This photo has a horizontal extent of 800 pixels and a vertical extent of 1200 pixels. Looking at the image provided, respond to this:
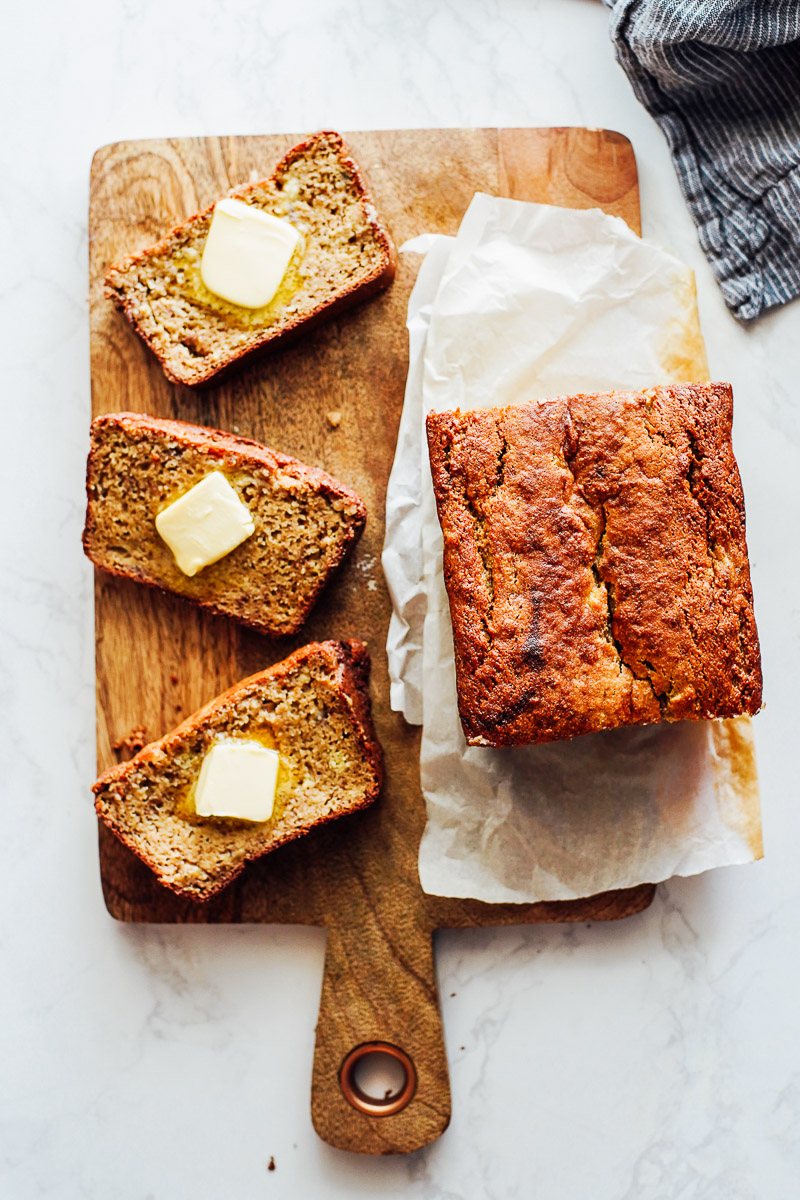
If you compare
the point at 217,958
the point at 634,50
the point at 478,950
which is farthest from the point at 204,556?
the point at 634,50

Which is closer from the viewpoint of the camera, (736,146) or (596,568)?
(596,568)

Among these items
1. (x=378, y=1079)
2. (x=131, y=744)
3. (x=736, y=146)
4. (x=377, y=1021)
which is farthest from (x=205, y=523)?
(x=736, y=146)

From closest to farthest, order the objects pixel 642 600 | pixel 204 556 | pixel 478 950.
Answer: pixel 642 600, pixel 204 556, pixel 478 950

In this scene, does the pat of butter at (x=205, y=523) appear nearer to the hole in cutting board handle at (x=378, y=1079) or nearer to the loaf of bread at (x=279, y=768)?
the loaf of bread at (x=279, y=768)

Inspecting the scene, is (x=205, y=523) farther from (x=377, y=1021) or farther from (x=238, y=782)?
(x=377, y=1021)

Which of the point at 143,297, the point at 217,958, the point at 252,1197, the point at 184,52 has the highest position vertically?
the point at 184,52

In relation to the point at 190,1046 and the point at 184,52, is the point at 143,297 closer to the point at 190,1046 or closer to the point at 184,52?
the point at 184,52
